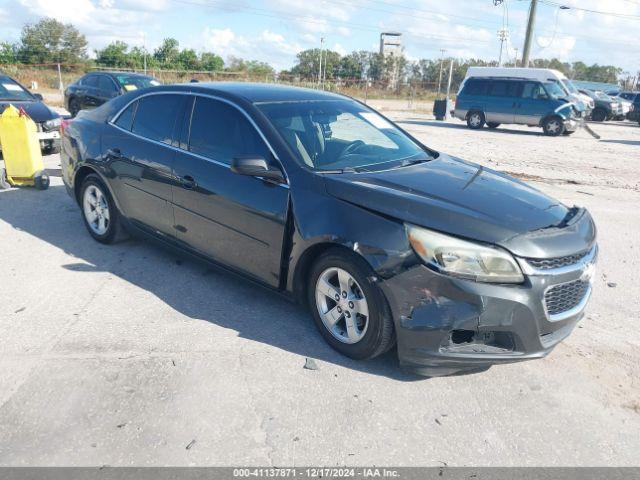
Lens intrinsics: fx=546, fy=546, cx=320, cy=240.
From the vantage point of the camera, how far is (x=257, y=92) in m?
4.52

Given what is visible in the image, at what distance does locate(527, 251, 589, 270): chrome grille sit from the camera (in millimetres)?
3045

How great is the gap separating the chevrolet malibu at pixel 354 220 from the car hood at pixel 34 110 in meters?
5.35

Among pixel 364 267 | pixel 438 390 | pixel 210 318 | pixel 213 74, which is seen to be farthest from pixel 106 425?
pixel 213 74

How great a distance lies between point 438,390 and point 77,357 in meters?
2.29

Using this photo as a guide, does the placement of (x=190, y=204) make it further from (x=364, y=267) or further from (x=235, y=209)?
(x=364, y=267)

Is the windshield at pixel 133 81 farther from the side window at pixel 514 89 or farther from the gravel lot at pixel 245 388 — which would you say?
the side window at pixel 514 89

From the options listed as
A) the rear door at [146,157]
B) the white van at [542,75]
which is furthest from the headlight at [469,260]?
the white van at [542,75]

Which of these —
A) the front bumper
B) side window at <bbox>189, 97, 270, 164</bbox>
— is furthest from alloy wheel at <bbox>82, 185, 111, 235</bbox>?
the front bumper

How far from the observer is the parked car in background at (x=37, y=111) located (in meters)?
9.62

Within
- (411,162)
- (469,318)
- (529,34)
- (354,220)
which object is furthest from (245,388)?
(529,34)

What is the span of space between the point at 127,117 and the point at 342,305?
121 inches

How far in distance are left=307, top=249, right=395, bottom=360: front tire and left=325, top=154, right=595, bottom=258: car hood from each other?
409 mm

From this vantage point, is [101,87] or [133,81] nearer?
[133,81]

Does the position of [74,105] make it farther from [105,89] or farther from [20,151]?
[20,151]
